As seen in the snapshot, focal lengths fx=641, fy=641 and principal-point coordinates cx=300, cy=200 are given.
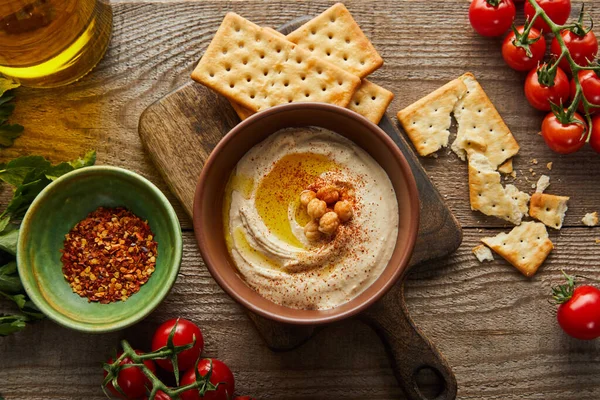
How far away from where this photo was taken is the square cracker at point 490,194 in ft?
8.27

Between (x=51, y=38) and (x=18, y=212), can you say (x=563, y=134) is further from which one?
(x=18, y=212)

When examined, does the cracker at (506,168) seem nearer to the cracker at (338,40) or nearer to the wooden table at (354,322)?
the wooden table at (354,322)

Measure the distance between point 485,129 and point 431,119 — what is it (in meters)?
0.22

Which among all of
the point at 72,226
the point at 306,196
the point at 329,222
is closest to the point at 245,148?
the point at 306,196

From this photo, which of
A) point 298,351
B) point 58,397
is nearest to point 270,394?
point 298,351

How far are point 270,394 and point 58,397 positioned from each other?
2.72ft

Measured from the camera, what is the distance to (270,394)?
2.52 m

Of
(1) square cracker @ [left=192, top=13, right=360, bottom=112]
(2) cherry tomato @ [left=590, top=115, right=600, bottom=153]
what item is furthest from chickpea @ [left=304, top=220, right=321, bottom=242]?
(2) cherry tomato @ [left=590, top=115, right=600, bottom=153]

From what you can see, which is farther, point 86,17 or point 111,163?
point 111,163

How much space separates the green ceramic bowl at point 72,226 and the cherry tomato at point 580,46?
1.66m

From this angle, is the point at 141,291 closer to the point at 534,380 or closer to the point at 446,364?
the point at 446,364

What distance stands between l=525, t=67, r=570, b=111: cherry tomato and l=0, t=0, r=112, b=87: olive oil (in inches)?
66.9

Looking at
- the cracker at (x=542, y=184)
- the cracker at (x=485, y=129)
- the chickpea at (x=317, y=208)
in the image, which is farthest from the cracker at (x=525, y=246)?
the chickpea at (x=317, y=208)

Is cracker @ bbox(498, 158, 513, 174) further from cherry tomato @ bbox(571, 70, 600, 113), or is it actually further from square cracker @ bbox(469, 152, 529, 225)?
cherry tomato @ bbox(571, 70, 600, 113)
